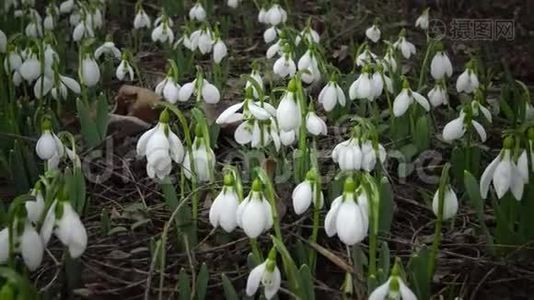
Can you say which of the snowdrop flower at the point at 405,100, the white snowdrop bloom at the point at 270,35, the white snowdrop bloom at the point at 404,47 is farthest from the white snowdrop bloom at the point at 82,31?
the snowdrop flower at the point at 405,100

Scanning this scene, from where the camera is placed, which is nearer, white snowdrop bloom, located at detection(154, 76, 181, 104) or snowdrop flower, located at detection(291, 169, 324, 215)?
snowdrop flower, located at detection(291, 169, 324, 215)

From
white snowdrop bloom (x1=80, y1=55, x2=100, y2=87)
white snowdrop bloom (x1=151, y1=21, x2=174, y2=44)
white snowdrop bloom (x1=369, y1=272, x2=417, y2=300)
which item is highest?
white snowdrop bloom (x1=151, y1=21, x2=174, y2=44)

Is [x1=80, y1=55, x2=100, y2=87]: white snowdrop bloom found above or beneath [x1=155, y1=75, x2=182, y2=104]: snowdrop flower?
above

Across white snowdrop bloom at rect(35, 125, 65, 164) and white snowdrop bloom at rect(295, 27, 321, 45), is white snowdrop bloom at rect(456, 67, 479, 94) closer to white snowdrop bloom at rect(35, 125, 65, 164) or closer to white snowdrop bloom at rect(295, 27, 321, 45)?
white snowdrop bloom at rect(295, 27, 321, 45)

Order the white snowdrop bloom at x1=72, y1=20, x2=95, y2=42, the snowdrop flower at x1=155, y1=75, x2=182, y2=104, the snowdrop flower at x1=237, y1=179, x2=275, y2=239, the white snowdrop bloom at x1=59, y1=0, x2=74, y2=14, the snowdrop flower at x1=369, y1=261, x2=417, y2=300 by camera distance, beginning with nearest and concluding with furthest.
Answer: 1. the snowdrop flower at x1=369, y1=261, x2=417, y2=300
2. the snowdrop flower at x1=237, y1=179, x2=275, y2=239
3. the snowdrop flower at x1=155, y1=75, x2=182, y2=104
4. the white snowdrop bloom at x1=72, y1=20, x2=95, y2=42
5. the white snowdrop bloom at x1=59, y1=0, x2=74, y2=14

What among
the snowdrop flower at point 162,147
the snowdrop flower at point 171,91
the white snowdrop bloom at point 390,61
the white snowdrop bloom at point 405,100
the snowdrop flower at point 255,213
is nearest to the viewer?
the snowdrop flower at point 255,213

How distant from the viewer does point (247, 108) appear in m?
2.01

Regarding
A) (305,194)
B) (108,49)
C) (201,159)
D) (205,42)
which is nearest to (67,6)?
(108,49)

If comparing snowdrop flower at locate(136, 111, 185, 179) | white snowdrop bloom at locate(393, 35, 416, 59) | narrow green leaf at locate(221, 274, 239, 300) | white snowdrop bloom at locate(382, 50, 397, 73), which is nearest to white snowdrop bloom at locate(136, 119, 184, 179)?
snowdrop flower at locate(136, 111, 185, 179)

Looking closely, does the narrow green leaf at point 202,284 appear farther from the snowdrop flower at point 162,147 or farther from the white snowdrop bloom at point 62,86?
the white snowdrop bloom at point 62,86

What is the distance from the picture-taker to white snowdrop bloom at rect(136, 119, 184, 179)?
6.19 feet

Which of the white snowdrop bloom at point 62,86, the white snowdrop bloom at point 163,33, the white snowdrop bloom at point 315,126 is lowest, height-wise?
the white snowdrop bloom at point 315,126

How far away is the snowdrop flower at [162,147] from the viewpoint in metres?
1.89

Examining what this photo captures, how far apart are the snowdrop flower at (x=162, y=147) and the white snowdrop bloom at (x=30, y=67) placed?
32.1 inches
